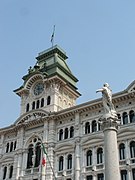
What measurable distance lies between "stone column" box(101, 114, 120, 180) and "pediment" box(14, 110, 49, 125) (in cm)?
2080

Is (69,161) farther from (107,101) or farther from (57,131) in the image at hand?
(107,101)

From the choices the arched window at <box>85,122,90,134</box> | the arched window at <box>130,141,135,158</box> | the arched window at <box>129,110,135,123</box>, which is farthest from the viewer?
the arched window at <box>85,122,90,134</box>

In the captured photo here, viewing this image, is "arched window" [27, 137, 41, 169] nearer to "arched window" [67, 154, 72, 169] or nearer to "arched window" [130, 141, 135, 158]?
"arched window" [67, 154, 72, 169]

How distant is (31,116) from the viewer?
40031mm

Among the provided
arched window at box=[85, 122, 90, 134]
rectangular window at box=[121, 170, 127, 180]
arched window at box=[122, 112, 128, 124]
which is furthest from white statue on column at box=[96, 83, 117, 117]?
arched window at box=[85, 122, 90, 134]

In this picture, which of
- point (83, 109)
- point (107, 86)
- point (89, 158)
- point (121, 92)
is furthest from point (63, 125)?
point (107, 86)

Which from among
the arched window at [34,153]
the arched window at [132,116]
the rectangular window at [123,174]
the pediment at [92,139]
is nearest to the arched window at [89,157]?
the pediment at [92,139]

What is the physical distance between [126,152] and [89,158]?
454 cm

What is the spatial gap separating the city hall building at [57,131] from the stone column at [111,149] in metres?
13.0

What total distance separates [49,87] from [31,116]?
463 cm

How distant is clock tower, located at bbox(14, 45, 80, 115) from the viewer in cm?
4088

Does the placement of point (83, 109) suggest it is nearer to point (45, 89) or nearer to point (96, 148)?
point (96, 148)

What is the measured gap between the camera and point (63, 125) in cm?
3712

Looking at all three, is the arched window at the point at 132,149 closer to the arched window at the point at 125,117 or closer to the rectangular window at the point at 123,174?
the rectangular window at the point at 123,174
